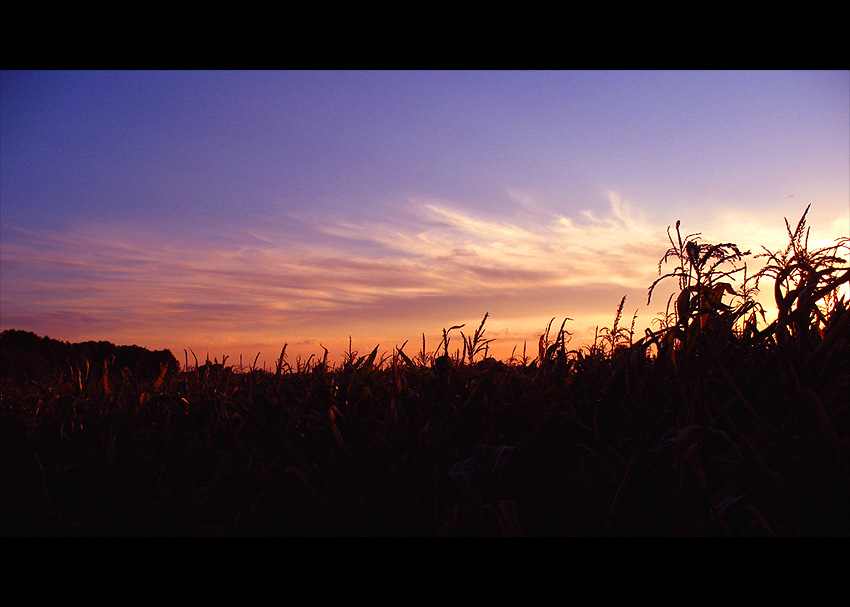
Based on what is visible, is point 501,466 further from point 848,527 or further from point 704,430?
point 848,527

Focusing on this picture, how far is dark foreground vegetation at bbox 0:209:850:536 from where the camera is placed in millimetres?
1746

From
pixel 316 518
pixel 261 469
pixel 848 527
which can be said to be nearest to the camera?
pixel 848 527

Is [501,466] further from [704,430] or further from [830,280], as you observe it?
[830,280]

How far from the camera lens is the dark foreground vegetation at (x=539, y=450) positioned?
1.75m

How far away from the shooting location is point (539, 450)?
208 cm

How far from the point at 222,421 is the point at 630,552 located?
1.90 metres

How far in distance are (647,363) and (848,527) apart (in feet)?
3.18

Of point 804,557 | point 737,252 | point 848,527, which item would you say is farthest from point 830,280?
point 804,557


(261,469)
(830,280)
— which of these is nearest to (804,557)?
(830,280)

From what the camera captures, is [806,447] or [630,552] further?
[806,447]

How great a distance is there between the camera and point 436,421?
2.39 metres

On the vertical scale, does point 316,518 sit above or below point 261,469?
below
